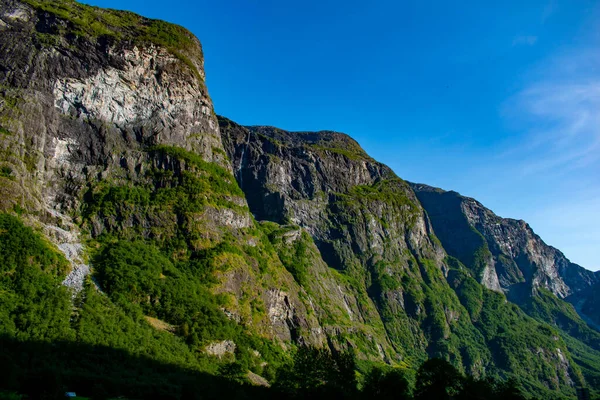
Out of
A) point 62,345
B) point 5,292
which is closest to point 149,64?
point 5,292

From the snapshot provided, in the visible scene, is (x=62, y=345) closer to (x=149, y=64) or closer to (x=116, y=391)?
(x=116, y=391)

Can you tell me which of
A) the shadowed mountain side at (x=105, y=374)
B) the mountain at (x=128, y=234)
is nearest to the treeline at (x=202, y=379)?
the shadowed mountain side at (x=105, y=374)

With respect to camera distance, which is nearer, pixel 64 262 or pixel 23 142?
pixel 64 262

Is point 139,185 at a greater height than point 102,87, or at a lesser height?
lesser

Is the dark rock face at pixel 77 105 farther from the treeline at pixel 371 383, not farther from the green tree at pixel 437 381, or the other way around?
the green tree at pixel 437 381

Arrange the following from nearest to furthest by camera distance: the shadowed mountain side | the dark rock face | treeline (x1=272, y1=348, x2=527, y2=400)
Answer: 1. the shadowed mountain side
2. treeline (x1=272, y1=348, x2=527, y2=400)
3. the dark rock face

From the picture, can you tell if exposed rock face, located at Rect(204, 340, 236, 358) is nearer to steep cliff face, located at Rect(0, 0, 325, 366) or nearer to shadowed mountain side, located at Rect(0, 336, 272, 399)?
steep cliff face, located at Rect(0, 0, 325, 366)

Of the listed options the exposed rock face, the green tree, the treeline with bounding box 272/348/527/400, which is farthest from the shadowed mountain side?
the green tree

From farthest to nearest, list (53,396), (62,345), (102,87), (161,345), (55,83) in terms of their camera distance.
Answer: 1. (102,87)
2. (55,83)
3. (161,345)
4. (62,345)
5. (53,396)

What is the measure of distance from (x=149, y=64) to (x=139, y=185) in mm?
42856

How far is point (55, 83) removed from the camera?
360 feet

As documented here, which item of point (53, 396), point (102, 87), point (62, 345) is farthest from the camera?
point (102, 87)

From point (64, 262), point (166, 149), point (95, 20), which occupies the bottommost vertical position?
point (64, 262)

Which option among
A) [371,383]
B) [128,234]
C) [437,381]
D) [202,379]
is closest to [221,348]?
[202,379]
